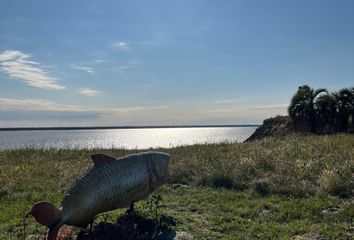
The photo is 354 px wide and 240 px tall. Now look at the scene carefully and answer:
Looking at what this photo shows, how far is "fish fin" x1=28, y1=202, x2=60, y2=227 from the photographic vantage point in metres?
5.94

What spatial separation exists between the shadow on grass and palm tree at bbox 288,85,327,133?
2709 cm

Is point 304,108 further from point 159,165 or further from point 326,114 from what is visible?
point 159,165

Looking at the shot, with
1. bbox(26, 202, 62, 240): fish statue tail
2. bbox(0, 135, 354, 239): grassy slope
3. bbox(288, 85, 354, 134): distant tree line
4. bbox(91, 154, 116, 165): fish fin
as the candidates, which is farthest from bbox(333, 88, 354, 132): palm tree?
bbox(26, 202, 62, 240): fish statue tail

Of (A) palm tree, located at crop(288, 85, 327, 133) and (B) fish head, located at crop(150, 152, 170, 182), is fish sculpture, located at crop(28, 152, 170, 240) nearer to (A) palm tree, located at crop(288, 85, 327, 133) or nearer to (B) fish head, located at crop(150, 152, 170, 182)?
(B) fish head, located at crop(150, 152, 170, 182)

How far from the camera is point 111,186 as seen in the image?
690cm

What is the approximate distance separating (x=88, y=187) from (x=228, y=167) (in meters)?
8.87

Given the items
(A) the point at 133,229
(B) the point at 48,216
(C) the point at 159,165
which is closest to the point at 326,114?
(C) the point at 159,165

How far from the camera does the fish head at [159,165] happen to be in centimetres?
771

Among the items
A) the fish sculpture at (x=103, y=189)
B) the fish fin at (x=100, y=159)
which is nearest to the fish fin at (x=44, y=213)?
the fish sculpture at (x=103, y=189)

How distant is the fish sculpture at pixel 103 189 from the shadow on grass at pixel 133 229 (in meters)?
0.47

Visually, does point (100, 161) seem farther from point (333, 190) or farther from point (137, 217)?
point (333, 190)

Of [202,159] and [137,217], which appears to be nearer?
[137,217]

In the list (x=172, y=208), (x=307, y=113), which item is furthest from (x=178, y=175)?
(x=307, y=113)

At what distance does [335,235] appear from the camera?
801cm
